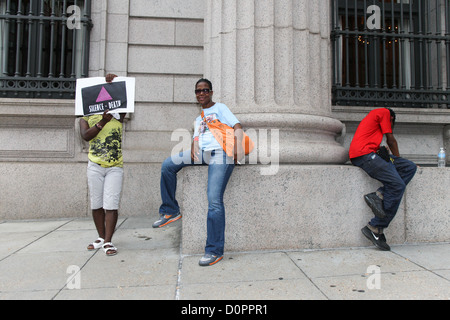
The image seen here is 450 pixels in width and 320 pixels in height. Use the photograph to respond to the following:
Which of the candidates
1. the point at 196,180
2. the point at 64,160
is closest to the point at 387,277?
the point at 196,180

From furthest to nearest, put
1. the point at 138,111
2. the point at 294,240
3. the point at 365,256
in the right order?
the point at 138,111 < the point at 294,240 < the point at 365,256

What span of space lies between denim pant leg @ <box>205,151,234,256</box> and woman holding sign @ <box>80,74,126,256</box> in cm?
121

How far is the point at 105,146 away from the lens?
371cm

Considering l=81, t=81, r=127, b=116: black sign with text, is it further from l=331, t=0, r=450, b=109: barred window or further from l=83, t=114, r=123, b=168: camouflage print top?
l=331, t=0, r=450, b=109: barred window

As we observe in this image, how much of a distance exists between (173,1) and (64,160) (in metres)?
4.09

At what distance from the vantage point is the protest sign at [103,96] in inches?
A: 144

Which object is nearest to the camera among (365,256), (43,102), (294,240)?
(365,256)

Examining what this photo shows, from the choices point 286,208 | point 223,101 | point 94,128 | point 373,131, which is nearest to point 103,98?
point 94,128

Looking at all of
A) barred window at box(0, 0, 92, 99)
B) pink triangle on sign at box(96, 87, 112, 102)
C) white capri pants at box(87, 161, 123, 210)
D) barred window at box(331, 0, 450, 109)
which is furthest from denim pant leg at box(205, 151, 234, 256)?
barred window at box(0, 0, 92, 99)

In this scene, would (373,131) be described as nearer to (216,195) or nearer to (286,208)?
(286,208)

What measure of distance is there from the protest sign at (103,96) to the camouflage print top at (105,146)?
0.15 metres

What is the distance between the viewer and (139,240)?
4344mm

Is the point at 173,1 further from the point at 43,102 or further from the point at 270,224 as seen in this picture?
the point at 270,224

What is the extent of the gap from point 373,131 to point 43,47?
21.9 ft
